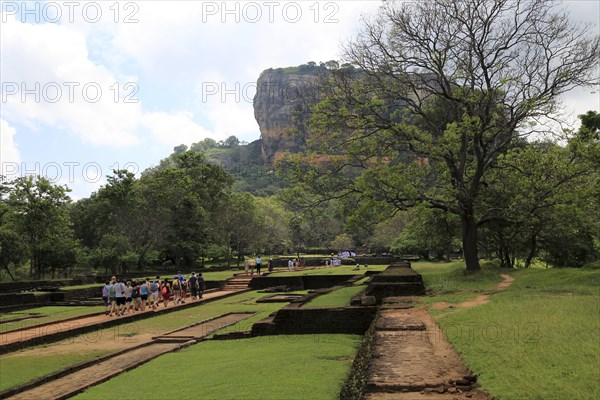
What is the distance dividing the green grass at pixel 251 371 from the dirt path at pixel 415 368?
75 centimetres

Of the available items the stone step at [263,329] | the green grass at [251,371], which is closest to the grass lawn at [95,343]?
the stone step at [263,329]

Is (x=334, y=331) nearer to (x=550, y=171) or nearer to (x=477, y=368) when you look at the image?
(x=477, y=368)

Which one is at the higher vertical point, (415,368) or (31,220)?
(31,220)

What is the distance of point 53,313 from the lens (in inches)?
682

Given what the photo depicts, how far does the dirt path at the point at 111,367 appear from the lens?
7.26m

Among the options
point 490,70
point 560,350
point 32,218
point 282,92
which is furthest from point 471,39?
point 282,92

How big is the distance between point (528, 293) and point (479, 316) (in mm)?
4091

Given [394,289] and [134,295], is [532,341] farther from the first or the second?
[134,295]

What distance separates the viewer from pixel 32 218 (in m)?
29.5

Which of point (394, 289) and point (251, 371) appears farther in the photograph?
point (394, 289)

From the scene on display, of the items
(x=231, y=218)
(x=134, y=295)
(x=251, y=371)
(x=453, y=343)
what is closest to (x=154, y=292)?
(x=134, y=295)

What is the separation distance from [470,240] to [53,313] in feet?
49.7

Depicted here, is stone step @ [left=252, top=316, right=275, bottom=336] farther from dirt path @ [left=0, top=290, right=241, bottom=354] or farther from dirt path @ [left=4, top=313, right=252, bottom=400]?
dirt path @ [left=0, top=290, right=241, bottom=354]

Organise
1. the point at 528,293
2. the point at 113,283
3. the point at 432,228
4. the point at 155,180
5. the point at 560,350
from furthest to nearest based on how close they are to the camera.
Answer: the point at 155,180 → the point at 432,228 → the point at 113,283 → the point at 528,293 → the point at 560,350
